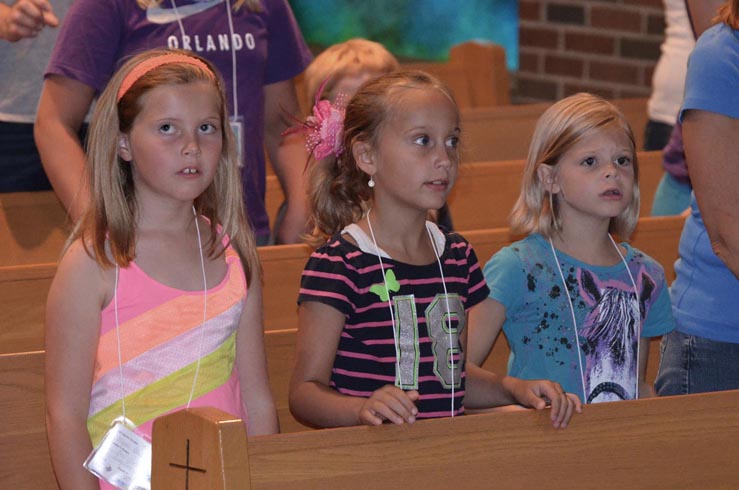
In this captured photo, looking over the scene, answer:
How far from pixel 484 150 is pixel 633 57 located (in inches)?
68.8

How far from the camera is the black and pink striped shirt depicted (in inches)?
97.4

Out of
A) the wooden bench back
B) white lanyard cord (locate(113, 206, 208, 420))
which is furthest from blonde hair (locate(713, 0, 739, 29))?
white lanyard cord (locate(113, 206, 208, 420))

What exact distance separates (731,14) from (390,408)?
1.08 m

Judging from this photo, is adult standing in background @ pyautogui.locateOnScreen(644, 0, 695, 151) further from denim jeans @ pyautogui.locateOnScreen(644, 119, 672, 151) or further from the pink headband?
the pink headband

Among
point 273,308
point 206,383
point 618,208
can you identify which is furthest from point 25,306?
point 618,208

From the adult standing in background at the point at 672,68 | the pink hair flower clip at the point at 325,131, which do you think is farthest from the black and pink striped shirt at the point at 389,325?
the adult standing in background at the point at 672,68

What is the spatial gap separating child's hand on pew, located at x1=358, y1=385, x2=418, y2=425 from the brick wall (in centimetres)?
452

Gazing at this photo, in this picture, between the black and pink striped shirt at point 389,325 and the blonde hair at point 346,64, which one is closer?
the black and pink striped shirt at point 389,325

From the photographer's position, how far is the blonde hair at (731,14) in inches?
97.0

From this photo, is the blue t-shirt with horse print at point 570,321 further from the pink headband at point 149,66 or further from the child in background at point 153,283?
the pink headband at point 149,66

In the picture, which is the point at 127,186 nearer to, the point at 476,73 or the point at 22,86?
the point at 22,86

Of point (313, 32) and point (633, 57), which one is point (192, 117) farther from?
point (313, 32)

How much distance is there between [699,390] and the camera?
103 inches

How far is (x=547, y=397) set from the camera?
7.42ft
